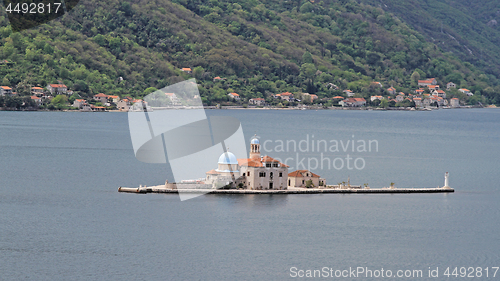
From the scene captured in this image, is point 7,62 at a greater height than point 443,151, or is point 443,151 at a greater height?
point 7,62

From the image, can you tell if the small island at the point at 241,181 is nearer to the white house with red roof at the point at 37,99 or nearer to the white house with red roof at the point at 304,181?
the white house with red roof at the point at 304,181

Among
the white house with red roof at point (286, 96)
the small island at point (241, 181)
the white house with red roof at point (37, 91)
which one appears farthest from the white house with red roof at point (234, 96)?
the small island at point (241, 181)

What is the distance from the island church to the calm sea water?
4.41 feet

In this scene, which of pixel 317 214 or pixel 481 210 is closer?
pixel 317 214

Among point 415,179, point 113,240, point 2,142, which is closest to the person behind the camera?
point 113,240

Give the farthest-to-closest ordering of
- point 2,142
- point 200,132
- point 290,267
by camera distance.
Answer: point 200,132, point 2,142, point 290,267

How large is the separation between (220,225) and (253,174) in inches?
368

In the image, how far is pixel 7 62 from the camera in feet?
522

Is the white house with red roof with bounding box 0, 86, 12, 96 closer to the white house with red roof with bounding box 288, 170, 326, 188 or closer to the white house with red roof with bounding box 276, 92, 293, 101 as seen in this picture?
the white house with red roof with bounding box 276, 92, 293, 101

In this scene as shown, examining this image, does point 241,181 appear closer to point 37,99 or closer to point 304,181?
point 304,181

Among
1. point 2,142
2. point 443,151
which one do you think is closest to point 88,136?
point 2,142

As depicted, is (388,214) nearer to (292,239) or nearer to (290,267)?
(292,239)

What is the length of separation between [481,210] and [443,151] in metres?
40.0

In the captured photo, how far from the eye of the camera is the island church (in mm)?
56875
